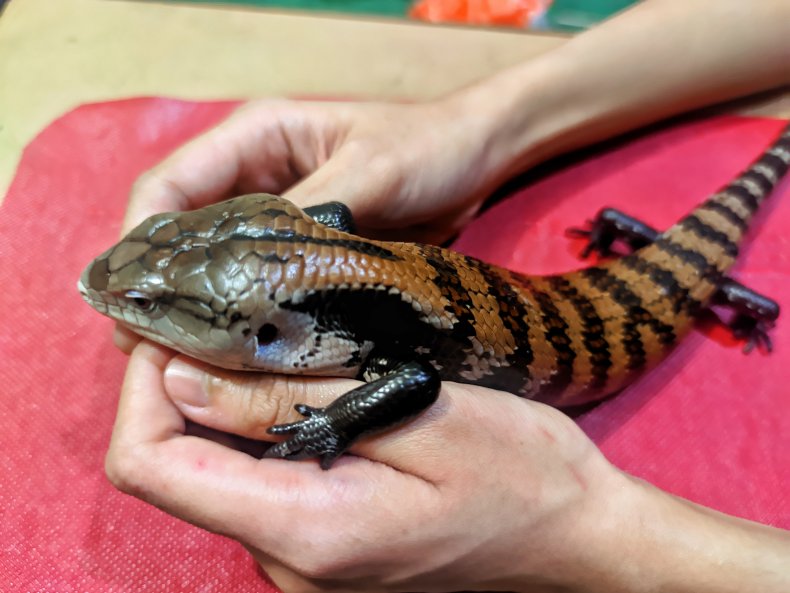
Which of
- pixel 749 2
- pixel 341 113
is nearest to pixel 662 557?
pixel 341 113

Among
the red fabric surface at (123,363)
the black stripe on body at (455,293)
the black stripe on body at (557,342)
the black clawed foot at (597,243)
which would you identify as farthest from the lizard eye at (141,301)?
the black clawed foot at (597,243)

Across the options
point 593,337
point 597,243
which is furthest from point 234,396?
point 597,243

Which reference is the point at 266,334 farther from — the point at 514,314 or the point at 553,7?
the point at 553,7

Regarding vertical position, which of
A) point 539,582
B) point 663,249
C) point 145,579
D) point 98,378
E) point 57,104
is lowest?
point 145,579

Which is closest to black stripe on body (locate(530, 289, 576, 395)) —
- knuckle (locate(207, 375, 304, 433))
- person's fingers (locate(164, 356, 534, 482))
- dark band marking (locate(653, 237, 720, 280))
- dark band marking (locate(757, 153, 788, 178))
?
person's fingers (locate(164, 356, 534, 482))

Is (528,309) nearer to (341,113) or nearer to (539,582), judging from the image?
(539,582)
